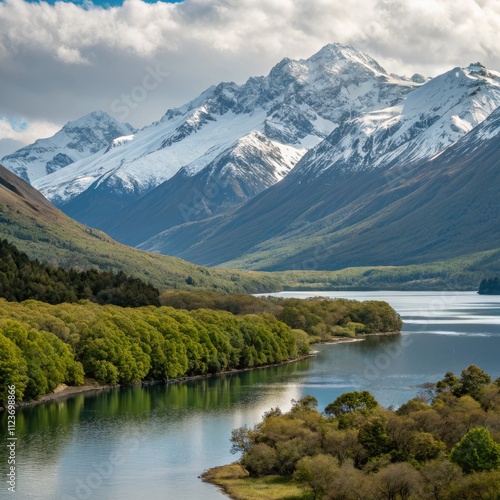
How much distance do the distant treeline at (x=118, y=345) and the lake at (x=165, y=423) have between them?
3.75 metres

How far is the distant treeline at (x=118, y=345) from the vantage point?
121625 millimetres

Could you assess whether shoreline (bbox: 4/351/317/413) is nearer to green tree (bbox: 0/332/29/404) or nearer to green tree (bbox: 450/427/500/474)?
green tree (bbox: 0/332/29/404)

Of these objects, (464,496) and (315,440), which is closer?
(464,496)

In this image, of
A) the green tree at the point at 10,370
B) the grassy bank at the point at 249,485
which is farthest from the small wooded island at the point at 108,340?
Result: the grassy bank at the point at 249,485

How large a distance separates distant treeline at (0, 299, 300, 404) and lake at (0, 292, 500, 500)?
3.75 meters

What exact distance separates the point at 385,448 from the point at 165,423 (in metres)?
37.2

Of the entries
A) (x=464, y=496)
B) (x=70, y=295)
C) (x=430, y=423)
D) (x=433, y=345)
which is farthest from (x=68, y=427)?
(x=433, y=345)

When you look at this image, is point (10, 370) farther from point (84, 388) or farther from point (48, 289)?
point (48, 289)

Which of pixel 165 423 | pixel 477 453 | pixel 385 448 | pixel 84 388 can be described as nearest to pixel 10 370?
pixel 165 423

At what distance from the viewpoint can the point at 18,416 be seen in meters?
111

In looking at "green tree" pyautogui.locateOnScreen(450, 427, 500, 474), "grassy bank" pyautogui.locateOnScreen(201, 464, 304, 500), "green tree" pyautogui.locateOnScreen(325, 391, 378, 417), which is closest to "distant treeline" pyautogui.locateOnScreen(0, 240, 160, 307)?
"green tree" pyautogui.locateOnScreen(325, 391, 378, 417)

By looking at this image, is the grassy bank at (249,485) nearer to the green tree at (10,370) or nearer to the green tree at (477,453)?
the green tree at (477,453)

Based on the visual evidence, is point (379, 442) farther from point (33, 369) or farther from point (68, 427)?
point (33, 369)

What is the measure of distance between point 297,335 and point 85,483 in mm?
109366
